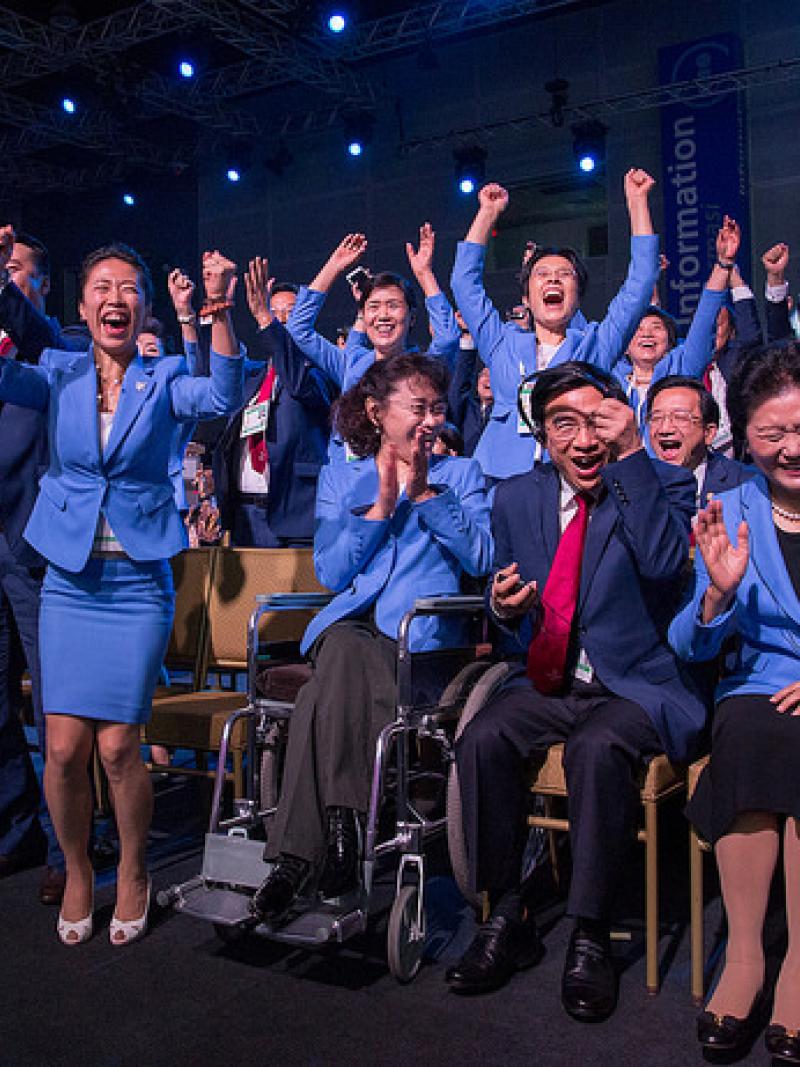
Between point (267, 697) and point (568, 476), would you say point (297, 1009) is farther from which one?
point (568, 476)

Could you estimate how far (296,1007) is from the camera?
6.70ft

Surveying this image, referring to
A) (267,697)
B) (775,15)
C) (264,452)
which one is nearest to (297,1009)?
(267,697)

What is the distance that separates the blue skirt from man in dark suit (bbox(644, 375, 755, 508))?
4.91ft

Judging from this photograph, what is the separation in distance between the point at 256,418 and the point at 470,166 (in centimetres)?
593

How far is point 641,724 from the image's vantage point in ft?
6.76

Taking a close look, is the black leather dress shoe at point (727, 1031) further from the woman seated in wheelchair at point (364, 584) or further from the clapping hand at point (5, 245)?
the clapping hand at point (5, 245)

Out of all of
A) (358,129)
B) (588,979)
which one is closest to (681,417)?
(588,979)

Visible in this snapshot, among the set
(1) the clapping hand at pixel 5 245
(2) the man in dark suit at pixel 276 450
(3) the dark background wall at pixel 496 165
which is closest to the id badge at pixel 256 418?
(2) the man in dark suit at pixel 276 450

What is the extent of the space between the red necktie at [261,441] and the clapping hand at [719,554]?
7.28ft

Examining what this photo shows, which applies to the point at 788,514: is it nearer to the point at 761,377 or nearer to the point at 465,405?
the point at 761,377

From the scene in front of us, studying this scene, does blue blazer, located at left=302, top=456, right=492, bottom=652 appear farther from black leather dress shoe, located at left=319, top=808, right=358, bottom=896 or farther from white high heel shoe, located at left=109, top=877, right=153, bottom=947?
white high heel shoe, located at left=109, top=877, right=153, bottom=947

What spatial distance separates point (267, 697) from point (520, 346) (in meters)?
1.31

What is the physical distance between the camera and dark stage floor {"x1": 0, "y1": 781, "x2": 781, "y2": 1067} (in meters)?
1.84

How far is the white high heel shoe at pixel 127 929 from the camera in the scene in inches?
93.7
